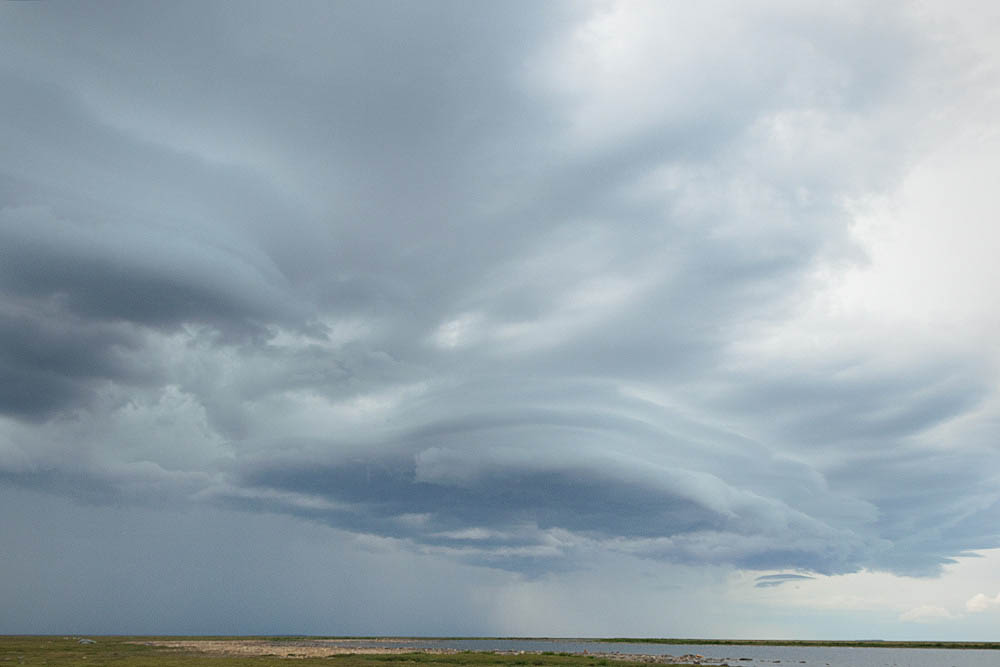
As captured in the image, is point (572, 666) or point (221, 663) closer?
point (221, 663)

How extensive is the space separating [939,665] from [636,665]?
3512 inches

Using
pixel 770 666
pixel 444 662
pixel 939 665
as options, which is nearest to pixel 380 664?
pixel 444 662

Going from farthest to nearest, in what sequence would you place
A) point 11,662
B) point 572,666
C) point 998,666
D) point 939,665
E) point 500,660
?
point 939,665 < point 998,666 < point 500,660 < point 572,666 < point 11,662

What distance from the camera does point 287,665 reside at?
105 metres

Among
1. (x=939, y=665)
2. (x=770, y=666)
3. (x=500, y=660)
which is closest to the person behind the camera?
(x=500, y=660)

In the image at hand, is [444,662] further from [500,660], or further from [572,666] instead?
[572,666]

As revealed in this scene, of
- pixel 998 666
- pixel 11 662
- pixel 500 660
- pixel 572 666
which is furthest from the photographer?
pixel 998 666

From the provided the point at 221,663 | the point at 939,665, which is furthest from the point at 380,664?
the point at 939,665

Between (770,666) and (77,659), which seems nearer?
(77,659)

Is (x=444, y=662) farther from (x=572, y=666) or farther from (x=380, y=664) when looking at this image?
(x=572, y=666)

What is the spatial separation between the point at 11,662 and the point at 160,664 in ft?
62.8

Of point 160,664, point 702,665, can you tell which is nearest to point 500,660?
point 702,665

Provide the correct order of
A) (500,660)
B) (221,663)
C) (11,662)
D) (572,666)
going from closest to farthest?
(11,662), (221,663), (572,666), (500,660)

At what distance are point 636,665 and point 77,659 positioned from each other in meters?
88.6
